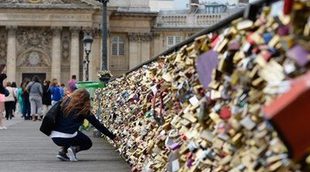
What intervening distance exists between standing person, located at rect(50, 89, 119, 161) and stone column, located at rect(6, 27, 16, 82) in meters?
52.6

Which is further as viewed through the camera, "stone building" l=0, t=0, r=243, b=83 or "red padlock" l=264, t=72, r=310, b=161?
"stone building" l=0, t=0, r=243, b=83

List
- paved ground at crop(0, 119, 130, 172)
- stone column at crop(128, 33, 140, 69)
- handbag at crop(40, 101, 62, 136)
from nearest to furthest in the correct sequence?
paved ground at crop(0, 119, 130, 172) → handbag at crop(40, 101, 62, 136) → stone column at crop(128, 33, 140, 69)

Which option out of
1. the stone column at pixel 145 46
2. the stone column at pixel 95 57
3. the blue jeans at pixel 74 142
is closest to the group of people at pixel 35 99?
the blue jeans at pixel 74 142

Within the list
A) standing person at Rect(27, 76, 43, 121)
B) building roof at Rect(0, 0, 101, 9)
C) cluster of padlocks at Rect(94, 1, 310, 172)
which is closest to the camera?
cluster of padlocks at Rect(94, 1, 310, 172)

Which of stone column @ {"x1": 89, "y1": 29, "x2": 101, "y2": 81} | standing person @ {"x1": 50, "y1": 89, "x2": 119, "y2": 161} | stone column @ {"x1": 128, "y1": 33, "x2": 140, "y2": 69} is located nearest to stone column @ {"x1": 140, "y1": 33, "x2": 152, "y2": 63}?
stone column @ {"x1": 128, "y1": 33, "x2": 140, "y2": 69}

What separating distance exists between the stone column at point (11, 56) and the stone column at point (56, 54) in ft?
10.3

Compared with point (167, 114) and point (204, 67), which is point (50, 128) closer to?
point (167, 114)

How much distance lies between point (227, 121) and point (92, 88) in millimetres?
23132

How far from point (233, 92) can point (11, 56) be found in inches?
2462

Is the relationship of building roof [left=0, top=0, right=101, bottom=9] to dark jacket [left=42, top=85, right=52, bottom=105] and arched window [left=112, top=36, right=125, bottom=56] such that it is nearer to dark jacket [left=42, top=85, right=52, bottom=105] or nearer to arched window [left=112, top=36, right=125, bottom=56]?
arched window [left=112, top=36, right=125, bottom=56]

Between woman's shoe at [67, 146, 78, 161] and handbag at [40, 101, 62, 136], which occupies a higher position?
handbag at [40, 101, 62, 136]

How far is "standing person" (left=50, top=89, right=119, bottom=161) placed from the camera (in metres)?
13.2

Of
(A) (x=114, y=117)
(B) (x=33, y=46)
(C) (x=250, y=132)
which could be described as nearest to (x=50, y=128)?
(A) (x=114, y=117)

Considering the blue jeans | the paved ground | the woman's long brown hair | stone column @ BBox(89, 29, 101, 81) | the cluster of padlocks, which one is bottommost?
stone column @ BBox(89, 29, 101, 81)
